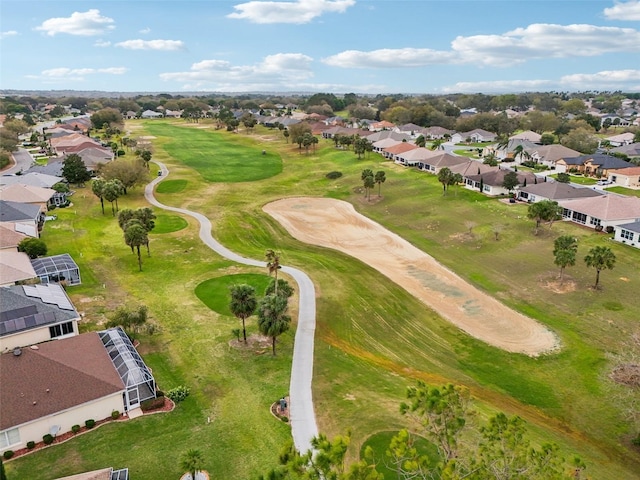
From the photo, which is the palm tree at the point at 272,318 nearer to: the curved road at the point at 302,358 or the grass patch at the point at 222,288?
the curved road at the point at 302,358

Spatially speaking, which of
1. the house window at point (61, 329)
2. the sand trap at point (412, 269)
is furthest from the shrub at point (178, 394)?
the sand trap at point (412, 269)

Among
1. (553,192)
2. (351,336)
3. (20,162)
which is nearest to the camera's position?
(351,336)

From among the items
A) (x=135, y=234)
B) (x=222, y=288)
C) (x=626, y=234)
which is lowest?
(x=222, y=288)

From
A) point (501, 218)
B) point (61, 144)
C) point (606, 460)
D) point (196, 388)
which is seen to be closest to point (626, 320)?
point (606, 460)

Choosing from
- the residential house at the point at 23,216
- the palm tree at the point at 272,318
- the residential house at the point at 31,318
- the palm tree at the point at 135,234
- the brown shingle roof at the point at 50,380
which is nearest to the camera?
the brown shingle roof at the point at 50,380

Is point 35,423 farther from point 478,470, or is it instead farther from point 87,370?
point 478,470

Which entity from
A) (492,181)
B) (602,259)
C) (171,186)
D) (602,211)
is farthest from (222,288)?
(492,181)

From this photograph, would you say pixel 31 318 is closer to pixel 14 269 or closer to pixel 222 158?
pixel 14 269
